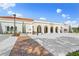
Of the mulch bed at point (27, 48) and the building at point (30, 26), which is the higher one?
the building at point (30, 26)

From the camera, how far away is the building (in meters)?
2.35

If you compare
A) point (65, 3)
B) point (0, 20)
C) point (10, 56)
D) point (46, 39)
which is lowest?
point (10, 56)

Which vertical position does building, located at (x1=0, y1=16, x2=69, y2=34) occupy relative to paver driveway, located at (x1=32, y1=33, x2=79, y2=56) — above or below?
above

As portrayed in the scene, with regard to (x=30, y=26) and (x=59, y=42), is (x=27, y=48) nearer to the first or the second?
(x=30, y=26)

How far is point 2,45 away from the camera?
2.34m

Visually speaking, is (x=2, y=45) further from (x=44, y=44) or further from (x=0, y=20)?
(x=44, y=44)

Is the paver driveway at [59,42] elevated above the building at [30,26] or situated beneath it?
situated beneath

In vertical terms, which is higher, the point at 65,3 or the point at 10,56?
the point at 65,3

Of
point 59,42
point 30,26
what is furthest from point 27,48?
point 59,42

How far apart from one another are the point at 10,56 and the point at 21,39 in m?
0.25

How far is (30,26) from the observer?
2383 millimetres

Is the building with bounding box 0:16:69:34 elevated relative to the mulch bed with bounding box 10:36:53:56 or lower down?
elevated

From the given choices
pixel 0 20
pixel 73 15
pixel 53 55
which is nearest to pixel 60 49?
pixel 53 55

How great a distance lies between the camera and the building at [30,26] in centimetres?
235
